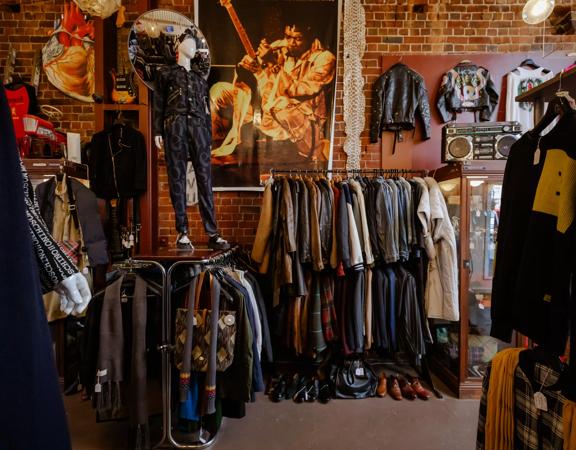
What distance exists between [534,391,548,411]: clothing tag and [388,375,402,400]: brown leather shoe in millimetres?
1665

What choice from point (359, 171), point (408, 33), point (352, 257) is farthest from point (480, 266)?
point (408, 33)

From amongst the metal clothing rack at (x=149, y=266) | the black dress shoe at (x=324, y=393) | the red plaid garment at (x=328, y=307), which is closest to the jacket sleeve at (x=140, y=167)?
the metal clothing rack at (x=149, y=266)

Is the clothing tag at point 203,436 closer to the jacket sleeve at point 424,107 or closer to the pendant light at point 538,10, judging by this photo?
the jacket sleeve at point 424,107

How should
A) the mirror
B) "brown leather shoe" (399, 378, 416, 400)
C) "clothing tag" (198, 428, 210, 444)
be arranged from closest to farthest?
"clothing tag" (198, 428, 210, 444) → the mirror → "brown leather shoe" (399, 378, 416, 400)

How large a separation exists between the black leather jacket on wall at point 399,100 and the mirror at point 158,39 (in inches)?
65.2

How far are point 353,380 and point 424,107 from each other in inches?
101

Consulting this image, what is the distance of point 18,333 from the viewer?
652mm

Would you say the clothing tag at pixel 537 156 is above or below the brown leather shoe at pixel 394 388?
above

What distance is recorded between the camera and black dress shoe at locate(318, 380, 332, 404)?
2.53m

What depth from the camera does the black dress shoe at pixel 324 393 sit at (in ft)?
8.31

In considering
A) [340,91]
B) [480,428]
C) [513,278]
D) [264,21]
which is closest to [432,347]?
[480,428]

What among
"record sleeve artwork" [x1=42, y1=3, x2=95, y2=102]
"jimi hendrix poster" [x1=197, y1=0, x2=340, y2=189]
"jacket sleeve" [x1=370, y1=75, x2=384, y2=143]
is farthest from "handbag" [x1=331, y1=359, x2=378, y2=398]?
"record sleeve artwork" [x1=42, y1=3, x2=95, y2=102]

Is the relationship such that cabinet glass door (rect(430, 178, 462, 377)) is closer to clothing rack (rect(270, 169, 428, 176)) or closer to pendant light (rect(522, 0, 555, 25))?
clothing rack (rect(270, 169, 428, 176))

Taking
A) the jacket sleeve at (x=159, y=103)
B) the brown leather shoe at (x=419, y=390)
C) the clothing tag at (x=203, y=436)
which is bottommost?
the brown leather shoe at (x=419, y=390)
